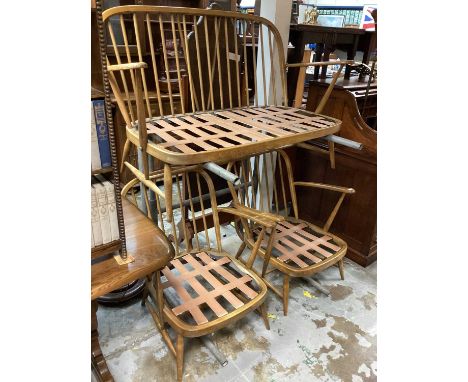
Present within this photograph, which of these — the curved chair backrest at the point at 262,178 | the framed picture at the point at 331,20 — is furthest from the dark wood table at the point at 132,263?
the framed picture at the point at 331,20

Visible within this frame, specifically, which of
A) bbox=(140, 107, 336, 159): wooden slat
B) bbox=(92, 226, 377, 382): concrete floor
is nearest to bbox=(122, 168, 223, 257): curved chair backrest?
bbox=(140, 107, 336, 159): wooden slat

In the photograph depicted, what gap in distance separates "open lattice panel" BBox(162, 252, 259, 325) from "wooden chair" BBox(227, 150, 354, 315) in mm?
148

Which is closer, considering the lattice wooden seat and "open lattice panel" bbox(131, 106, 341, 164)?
"open lattice panel" bbox(131, 106, 341, 164)

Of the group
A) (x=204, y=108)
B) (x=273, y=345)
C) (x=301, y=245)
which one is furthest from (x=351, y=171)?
(x=273, y=345)

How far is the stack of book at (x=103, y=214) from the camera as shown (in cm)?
100

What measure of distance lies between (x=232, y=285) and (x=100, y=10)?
42.2 inches

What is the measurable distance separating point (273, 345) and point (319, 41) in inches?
65.4

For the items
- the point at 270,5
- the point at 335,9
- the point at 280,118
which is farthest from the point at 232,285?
the point at 335,9

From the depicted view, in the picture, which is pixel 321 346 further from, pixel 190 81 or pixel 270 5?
pixel 270 5

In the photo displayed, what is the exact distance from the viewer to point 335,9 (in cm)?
397

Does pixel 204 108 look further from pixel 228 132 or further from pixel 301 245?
pixel 301 245

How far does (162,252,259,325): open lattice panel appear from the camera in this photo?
132cm

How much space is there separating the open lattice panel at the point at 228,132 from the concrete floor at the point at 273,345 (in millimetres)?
843

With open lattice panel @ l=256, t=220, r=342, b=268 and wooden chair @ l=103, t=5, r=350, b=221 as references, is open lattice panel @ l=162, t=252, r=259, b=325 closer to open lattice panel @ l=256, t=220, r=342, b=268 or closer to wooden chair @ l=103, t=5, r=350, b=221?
open lattice panel @ l=256, t=220, r=342, b=268
